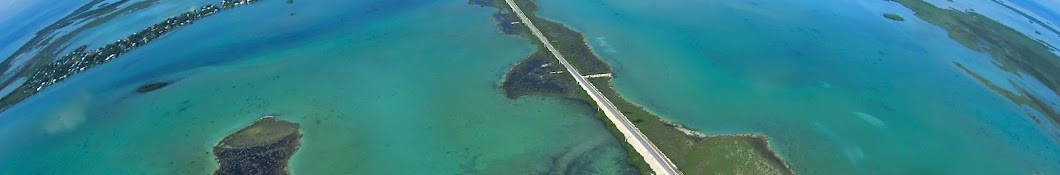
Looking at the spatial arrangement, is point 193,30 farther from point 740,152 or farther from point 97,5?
point 740,152

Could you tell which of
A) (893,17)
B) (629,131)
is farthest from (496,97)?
(893,17)

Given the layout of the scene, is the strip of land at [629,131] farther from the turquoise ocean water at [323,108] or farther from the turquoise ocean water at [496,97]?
the turquoise ocean water at [496,97]

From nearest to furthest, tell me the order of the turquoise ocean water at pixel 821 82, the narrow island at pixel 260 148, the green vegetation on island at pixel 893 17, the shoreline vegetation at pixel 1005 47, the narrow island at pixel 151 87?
the narrow island at pixel 260 148 < the turquoise ocean water at pixel 821 82 < the shoreline vegetation at pixel 1005 47 < the narrow island at pixel 151 87 < the green vegetation on island at pixel 893 17

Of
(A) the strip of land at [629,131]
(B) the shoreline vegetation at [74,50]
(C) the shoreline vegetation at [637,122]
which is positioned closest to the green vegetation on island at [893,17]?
(C) the shoreline vegetation at [637,122]

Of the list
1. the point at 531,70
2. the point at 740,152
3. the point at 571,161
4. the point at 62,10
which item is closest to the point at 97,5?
the point at 62,10

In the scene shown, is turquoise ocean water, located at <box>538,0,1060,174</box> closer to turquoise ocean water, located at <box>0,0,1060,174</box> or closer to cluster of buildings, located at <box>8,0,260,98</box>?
turquoise ocean water, located at <box>0,0,1060,174</box>

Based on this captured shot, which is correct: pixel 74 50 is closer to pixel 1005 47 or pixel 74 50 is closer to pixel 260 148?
pixel 260 148
